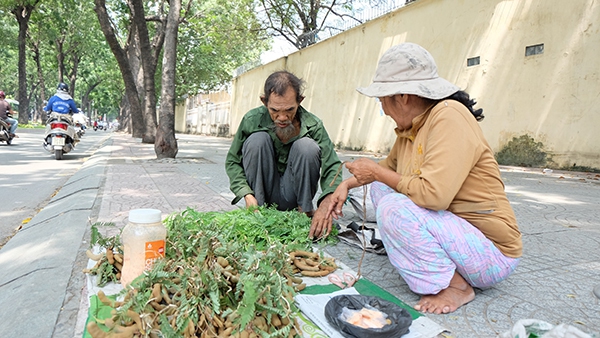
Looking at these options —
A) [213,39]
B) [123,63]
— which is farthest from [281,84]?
[213,39]

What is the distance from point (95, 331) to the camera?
4.27 feet

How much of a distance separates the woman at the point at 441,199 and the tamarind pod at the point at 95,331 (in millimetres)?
1176

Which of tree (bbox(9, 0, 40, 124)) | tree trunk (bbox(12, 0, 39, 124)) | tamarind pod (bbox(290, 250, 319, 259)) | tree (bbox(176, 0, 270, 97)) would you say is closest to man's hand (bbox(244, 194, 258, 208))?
tamarind pod (bbox(290, 250, 319, 259))

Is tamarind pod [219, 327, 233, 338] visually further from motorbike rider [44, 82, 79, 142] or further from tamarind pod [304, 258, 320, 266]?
motorbike rider [44, 82, 79, 142]

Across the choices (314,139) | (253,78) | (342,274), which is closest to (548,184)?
(314,139)

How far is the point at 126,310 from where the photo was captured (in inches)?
53.0

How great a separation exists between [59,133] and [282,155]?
6.76 meters

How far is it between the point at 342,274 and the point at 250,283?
3.03 ft

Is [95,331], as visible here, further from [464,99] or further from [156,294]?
[464,99]

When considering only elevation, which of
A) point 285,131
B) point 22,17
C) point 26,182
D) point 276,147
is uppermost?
point 22,17

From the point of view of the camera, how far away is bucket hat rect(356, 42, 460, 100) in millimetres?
1768

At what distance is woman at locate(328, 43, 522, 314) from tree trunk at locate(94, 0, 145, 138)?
31.6 feet

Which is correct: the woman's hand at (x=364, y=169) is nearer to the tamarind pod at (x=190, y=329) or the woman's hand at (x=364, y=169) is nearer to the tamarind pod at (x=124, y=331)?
the tamarind pod at (x=190, y=329)

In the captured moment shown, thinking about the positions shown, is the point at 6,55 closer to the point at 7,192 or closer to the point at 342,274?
the point at 7,192
